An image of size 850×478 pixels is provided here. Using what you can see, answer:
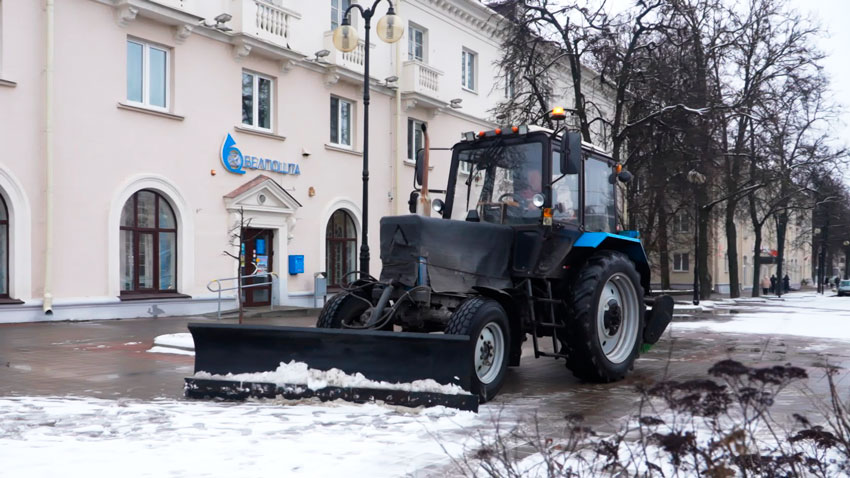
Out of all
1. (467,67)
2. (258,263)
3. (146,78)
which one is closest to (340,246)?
(258,263)

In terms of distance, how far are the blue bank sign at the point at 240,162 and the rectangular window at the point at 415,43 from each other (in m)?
7.08

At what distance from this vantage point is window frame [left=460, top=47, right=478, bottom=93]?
1075 inches

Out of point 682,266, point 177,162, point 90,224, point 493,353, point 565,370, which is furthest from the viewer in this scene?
point 682,266

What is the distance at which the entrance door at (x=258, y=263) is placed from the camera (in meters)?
19.2

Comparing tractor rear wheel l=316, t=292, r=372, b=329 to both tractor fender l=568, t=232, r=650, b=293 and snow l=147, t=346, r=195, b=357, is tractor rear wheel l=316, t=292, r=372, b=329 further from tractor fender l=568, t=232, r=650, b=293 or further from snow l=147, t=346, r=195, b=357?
snow l=147, t=346, r=195, b=357

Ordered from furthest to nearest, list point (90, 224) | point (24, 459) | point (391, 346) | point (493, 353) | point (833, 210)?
point (833, 210)
point (90, 224)
point (493, 353)
point (391, 346)
point (24, 459)

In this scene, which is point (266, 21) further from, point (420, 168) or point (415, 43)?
point (420, 168)

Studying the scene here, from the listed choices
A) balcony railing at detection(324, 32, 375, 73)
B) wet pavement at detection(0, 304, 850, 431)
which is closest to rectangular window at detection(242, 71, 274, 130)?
balcony railing at detection(324, 32, 375, 73)

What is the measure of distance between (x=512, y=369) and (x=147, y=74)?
11.3 metres

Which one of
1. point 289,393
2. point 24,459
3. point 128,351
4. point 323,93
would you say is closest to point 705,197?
point 323,93

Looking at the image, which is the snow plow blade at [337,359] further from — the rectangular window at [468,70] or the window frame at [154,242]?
the rectangular window at [468,70]

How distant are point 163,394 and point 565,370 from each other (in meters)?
4.49

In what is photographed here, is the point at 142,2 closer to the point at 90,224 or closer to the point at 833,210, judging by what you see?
the point at 90,224

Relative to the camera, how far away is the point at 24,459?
455cm
